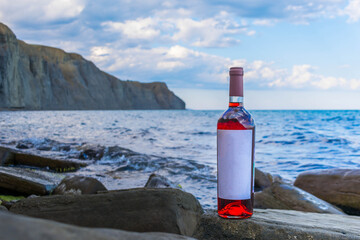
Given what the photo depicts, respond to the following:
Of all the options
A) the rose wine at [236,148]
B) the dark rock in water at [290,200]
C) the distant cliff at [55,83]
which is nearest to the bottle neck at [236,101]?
the rose wine at [236,148]

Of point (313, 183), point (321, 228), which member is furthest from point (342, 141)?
point (321, 228)

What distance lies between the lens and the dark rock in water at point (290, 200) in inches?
152

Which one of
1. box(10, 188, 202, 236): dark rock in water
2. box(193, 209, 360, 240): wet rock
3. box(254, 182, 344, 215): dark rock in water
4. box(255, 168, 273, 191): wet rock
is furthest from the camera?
box(255, 168, 273, 191): wet rock

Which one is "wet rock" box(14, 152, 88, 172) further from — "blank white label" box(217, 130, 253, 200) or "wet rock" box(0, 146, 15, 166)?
"blank white label" box(217, 130, 253, 200)

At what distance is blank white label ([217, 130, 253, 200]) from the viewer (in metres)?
1.75

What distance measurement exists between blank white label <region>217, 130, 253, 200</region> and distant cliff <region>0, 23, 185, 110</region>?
175ft

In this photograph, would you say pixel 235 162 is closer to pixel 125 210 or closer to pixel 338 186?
pixel 125 210

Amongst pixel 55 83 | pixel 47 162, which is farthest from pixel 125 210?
pixel 55 83

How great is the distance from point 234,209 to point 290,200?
7.83 feet

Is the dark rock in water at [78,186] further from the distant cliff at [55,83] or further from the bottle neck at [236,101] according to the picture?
the distant cliff at [55,83]

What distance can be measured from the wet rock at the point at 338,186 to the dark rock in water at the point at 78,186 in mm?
3335

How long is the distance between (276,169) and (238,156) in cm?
692

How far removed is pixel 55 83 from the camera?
2677 inches

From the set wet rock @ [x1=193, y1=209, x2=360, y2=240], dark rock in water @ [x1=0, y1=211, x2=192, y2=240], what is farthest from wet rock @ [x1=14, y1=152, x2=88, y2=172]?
dark rock in water @ [x1=0, y1=211, x2=192, y2=240]
